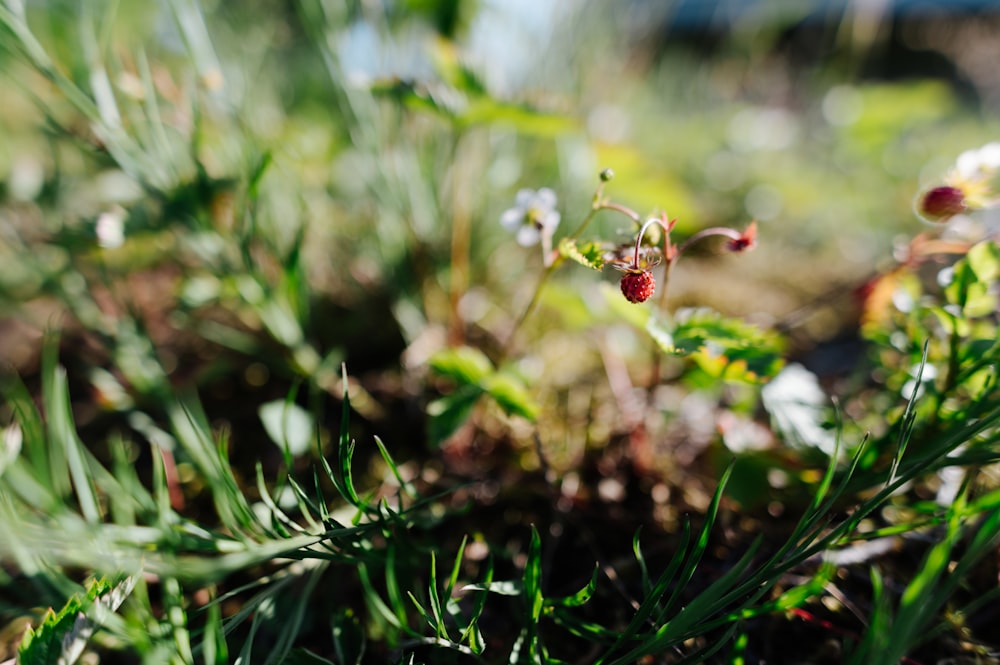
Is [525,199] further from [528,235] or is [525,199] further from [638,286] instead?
[638,286]

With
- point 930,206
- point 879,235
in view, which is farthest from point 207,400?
point 879,235

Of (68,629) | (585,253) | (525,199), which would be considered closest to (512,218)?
(525,199)

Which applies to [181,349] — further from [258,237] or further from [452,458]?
[452,458]

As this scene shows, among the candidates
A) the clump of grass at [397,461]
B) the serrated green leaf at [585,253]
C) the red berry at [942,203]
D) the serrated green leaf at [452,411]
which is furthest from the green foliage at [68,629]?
the red berry at [942,203]

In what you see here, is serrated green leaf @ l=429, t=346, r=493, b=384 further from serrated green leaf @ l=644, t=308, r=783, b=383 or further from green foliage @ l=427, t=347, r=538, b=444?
serrated green leaf @ l=644, t=308, r=783, b=383

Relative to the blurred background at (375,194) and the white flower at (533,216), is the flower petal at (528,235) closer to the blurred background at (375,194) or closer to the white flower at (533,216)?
the white flower at (533,216)

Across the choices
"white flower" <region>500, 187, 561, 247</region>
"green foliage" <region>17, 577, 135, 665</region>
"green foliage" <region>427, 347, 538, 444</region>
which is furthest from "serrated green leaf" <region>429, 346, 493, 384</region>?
"green foliage" <region>17, 577, 135, 665</region>

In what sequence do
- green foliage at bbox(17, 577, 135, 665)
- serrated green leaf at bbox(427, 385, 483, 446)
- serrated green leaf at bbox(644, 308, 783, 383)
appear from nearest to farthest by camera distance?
green foliage at bbox(17, 577, 135, 665), serrated green leaf at bbox(644, 308, 783, 383), serrated green leaf at bbox(427, 385, 483, 446)
